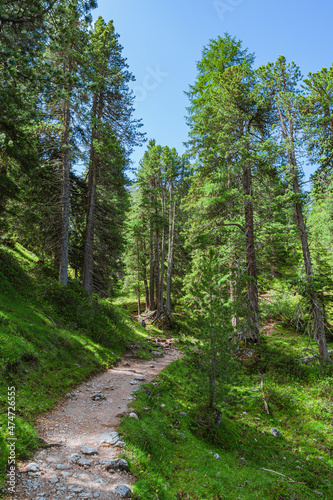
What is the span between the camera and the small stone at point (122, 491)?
3.98 metres

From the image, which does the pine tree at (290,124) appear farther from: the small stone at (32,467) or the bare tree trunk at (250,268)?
the small stone at (32,467)

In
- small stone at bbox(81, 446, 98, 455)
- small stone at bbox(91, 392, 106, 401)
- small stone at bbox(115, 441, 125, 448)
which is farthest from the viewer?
small stone at bbox(91, 392, 106, 401)

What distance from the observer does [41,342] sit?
8.84m

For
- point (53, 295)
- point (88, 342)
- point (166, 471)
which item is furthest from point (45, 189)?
point (166, 471)

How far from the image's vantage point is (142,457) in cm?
513

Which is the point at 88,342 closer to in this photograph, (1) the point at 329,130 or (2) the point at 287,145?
(2) the point at 287,145

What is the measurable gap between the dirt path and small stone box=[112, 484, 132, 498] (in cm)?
5

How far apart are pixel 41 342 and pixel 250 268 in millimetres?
10884

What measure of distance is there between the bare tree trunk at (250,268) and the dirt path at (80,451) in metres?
7.55

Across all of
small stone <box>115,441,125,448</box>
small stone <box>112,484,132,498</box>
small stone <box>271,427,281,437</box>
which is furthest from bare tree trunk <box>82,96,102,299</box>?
small stone <box>112,484,132,498</box>

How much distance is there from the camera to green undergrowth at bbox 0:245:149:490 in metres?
5.74

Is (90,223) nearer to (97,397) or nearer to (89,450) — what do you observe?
(97,397)

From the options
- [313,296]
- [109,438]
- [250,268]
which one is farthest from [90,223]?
[313,296]

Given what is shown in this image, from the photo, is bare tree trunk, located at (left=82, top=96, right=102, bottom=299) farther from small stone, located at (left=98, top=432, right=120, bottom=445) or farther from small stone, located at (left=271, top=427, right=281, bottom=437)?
small stone, located at (left=271, top=427, right=281, bottom=437)
